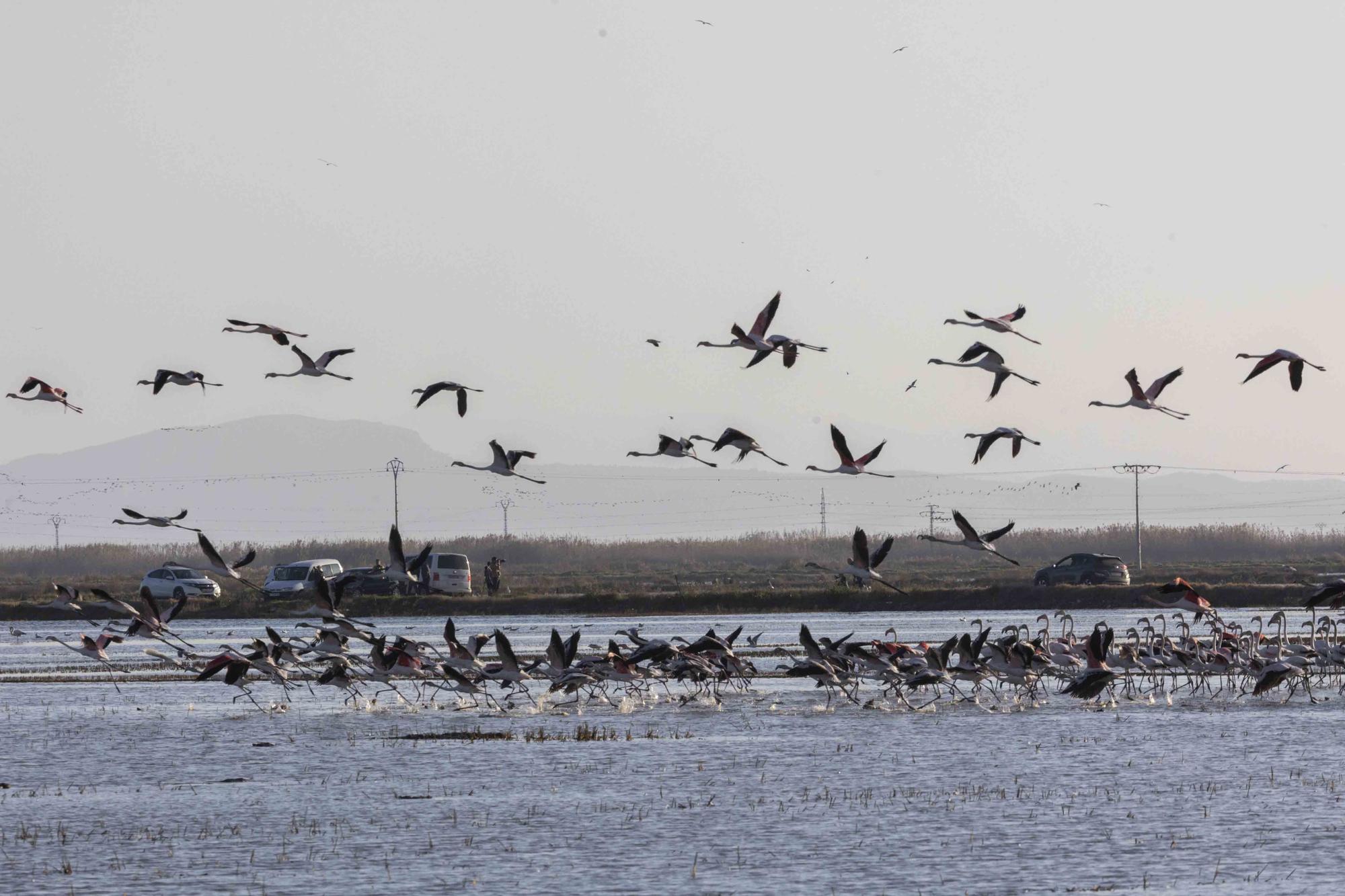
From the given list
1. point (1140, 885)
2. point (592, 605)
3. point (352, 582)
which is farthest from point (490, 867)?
Answer: point (352, 582)

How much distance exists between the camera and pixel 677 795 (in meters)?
18.3

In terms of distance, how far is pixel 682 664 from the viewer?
26.4 m

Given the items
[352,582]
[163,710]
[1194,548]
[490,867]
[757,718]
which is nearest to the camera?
[490,867]

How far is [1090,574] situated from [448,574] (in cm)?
1996

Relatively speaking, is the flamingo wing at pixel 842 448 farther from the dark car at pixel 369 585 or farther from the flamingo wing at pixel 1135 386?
the dark car at pixel 369 585

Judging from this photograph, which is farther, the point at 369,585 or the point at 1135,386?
the point at 369,585

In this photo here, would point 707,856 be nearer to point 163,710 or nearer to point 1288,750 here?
point 1288,750

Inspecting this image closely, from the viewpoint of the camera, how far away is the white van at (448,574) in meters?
58.2

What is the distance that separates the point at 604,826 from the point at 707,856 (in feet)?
5.46

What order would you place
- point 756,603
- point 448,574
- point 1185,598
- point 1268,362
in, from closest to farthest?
point 1268,362
point 1185,598
point 756,603
point 448,574

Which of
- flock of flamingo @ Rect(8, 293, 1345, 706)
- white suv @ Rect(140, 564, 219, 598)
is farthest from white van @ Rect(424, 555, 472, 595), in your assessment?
flock of flamingo @ Rect(8, 293, 1345, 706)

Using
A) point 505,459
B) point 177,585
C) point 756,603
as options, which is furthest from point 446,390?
point 177,585

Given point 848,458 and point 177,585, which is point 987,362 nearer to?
point 848,458

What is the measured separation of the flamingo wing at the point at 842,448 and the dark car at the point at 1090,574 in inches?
1625
